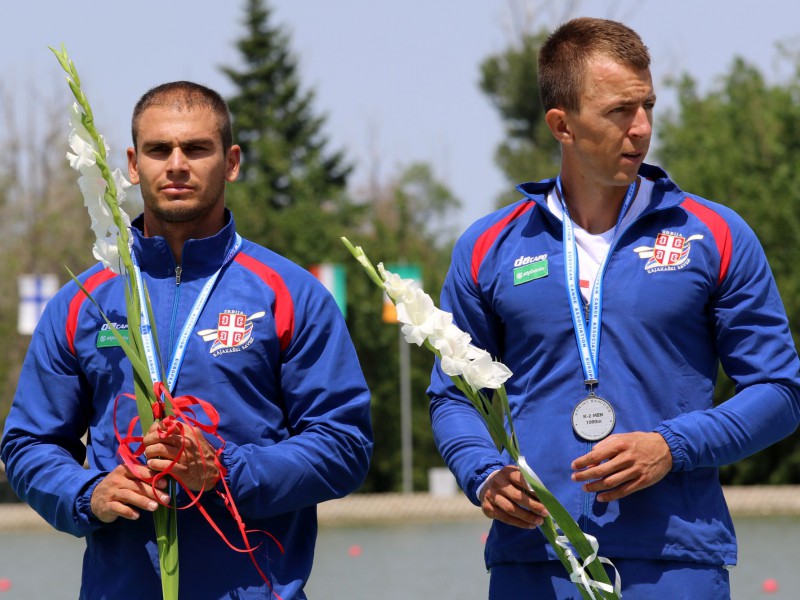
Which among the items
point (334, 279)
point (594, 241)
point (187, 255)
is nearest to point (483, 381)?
point (594, 241)

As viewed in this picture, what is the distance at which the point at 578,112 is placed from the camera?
400 cm

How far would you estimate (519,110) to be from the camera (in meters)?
49.8

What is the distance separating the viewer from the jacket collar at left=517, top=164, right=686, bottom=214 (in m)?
4.07

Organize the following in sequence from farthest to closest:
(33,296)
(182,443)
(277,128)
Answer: (277,128) < (33,296) < (182,443)

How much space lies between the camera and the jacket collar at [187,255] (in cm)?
427

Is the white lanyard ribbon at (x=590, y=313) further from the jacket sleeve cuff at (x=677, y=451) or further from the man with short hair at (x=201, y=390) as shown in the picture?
the man with short hair at (x=201, y=390)

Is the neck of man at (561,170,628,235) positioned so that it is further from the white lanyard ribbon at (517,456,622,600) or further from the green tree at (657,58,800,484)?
the green tree at (657,58,800,484)

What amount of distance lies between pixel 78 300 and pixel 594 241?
148cm

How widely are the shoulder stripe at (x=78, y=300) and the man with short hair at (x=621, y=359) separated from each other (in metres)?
1.05

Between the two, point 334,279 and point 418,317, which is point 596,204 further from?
point 334,279

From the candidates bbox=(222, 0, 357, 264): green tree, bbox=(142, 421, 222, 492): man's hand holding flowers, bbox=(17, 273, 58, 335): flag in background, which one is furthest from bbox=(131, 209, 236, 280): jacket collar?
bbox=(222, 0, 357, 264): green tree

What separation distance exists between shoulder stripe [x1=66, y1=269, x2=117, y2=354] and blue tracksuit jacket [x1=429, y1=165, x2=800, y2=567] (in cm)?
108

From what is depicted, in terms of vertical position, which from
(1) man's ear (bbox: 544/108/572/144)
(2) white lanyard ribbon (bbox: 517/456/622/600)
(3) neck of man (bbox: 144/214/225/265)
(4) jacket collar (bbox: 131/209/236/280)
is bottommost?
(2) white lanyard ribbon (bbox: 517/456/622/600)

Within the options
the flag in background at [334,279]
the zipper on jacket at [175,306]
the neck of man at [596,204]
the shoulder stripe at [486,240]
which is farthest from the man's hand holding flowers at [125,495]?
the flag in background at [334,279]
